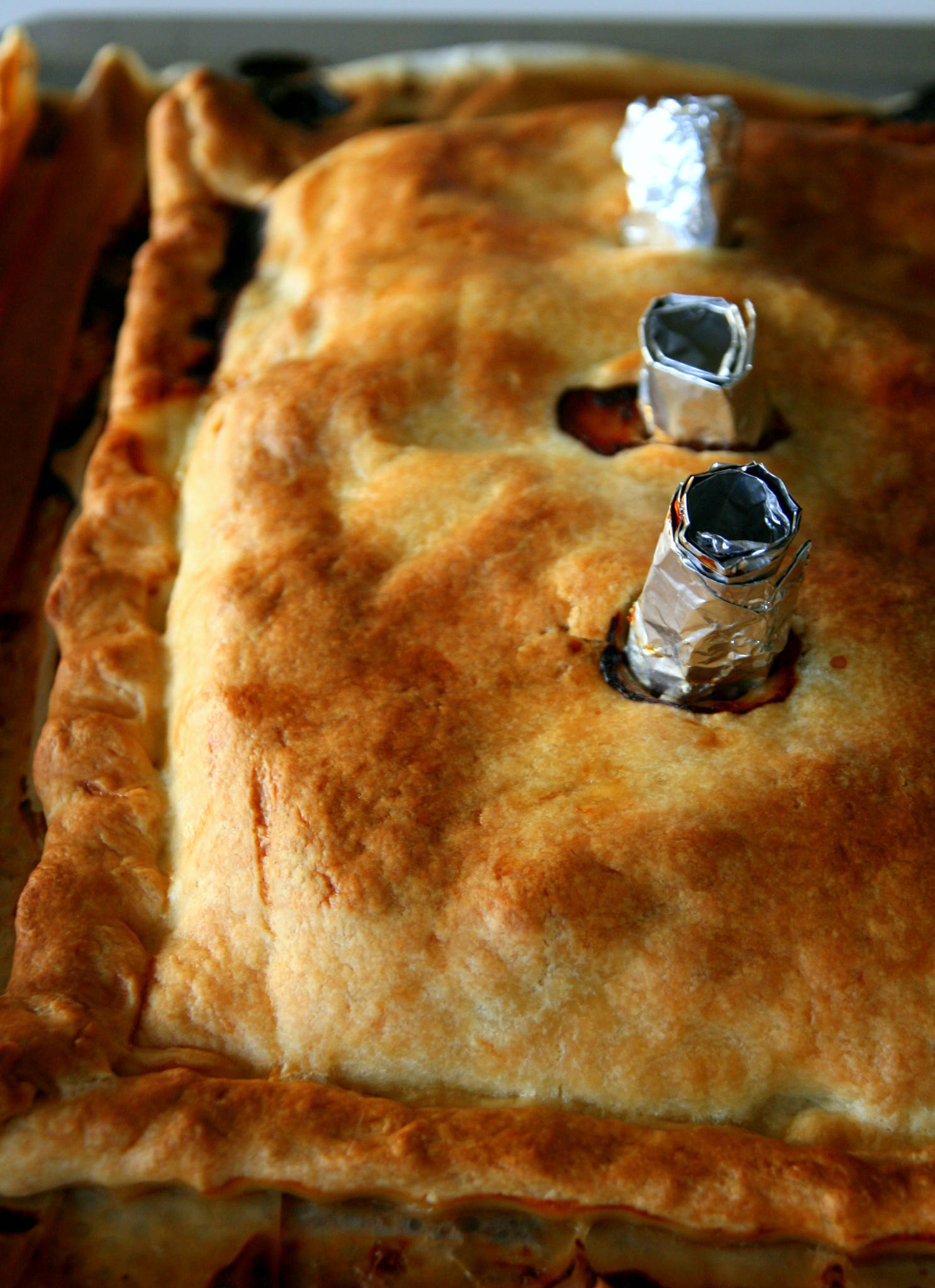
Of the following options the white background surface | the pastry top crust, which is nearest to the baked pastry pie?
the pastry top crust

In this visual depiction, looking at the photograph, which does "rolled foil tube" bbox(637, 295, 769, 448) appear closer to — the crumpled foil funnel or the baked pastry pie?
the baked pastry pie

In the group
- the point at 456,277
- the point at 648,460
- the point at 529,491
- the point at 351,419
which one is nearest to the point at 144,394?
the point at 351,419

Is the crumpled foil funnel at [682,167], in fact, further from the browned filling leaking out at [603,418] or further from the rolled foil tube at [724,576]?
the rolled foil tube at [724,576]

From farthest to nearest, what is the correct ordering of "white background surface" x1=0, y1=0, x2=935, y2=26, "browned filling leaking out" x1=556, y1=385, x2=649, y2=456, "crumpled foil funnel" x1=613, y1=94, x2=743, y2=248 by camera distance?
1. "white background surface" x1=0, y1=0, x2=935, y2=26
2. "crumpled foil funnel" x1=613, y1=94, x2=743, y2=248
3. "browned filling leaking out" x1=556, y1=385, x2=649, y2=456

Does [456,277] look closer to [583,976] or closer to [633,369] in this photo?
[633,369]

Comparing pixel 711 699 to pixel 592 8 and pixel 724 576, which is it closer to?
pixel 724 576
